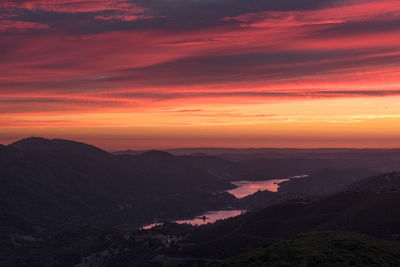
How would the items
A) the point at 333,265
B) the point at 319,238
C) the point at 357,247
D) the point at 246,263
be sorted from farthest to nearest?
the point at 319,238, the point at 357,247, the point at 246,263, the point at 333,265

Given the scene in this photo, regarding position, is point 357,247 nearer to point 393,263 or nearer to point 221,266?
point 393,263

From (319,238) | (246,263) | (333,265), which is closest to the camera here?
(333,265)

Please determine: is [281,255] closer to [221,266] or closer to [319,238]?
[221,266]

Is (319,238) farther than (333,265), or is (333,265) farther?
(319,238)

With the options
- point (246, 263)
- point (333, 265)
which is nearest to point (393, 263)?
point (333, 265)

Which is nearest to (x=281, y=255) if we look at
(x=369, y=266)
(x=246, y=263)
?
(x=246, y=263)

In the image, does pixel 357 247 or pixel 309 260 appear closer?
pixel 309 260
